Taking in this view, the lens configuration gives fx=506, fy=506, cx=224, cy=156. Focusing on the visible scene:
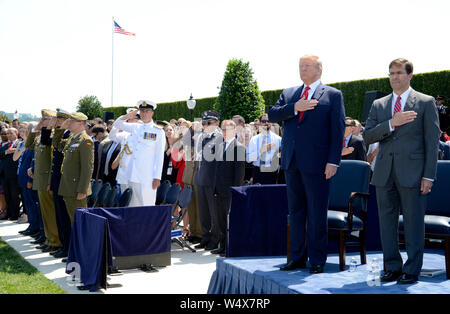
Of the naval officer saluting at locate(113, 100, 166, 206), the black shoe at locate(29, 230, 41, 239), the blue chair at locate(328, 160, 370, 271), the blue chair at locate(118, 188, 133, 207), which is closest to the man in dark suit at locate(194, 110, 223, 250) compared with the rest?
the naval officer saluting at locate(113, 100, 166, 206)

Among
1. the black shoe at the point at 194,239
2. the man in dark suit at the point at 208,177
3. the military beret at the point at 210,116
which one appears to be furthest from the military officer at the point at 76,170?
the black shoe at the point at 194,239

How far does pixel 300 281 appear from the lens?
3973 millimetres

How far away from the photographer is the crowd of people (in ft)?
23.5

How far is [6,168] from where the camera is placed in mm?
11438

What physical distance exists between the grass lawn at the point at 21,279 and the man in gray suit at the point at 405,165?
3.48m

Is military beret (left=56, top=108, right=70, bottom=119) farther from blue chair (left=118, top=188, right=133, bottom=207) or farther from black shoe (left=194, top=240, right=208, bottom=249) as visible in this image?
black shoe (left=194, top=240, right=208, bottom=249)

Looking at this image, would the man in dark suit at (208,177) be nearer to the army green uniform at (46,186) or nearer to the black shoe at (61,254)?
the black shoe at (61,254)

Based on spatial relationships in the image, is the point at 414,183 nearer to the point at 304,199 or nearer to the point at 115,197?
the point at 304,199

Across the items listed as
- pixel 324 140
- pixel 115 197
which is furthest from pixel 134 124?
pixel 324 140

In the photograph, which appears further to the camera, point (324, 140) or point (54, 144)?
point (54, 144)

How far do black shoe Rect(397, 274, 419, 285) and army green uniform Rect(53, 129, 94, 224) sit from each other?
172 inches

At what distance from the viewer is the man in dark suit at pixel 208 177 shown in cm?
792

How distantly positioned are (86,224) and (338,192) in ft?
9.42

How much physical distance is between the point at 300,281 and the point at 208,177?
4.15 meters
